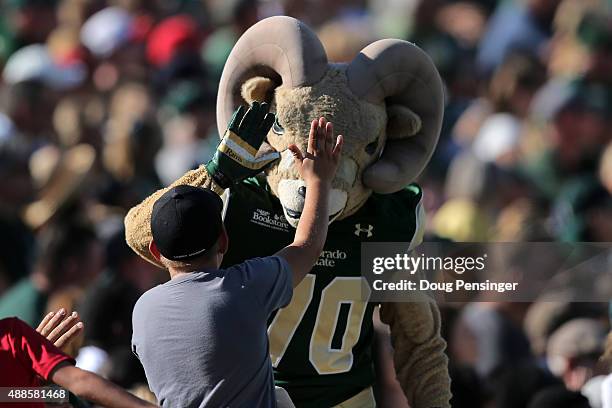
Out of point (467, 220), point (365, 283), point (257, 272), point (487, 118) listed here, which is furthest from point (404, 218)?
point (487, 118)

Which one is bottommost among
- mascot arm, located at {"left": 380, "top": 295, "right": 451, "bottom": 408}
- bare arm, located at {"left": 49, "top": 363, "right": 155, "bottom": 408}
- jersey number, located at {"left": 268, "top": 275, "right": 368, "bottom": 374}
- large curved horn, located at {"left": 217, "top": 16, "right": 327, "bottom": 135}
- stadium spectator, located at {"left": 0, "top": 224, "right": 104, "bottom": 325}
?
stadium spectator, located at {"left": 0, "top": 224, "right": 104, "bottom": 325}

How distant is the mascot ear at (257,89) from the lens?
5188mm

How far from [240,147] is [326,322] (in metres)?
0.85

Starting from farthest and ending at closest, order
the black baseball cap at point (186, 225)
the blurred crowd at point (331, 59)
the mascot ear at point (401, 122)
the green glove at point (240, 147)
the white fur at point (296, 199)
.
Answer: the blurred crowd at point (331, 59) → the mascot ear at point (401, 122) → the white fur at point (296, 199) → the green glove at point (240, 147) → the black baseball cap at point (186, 225)

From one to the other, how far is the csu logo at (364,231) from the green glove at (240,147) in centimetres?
62

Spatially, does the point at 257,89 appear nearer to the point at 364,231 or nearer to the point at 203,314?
→ the point at 364,231

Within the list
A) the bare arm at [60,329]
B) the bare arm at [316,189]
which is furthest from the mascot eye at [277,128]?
the bare arm at [60,329]

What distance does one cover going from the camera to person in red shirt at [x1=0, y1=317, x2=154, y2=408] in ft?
13.4

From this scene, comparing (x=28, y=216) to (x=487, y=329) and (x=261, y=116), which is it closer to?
(x=487, y=329)

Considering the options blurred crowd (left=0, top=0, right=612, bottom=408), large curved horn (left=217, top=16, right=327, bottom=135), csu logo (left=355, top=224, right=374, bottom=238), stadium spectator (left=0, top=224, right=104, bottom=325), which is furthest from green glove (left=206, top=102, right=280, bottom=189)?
stadium spectator (left=0, top=224, right=104, bottom=325)

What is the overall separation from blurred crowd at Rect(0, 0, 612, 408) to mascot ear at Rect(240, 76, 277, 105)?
1.62 meters

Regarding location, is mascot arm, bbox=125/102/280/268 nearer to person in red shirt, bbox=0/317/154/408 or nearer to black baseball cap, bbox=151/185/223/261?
black baseball cap, bbox=151/185/223/261

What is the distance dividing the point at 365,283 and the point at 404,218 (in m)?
0.27

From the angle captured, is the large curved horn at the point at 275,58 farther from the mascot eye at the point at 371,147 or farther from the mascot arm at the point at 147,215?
the mascot arm at the point at 147,215
